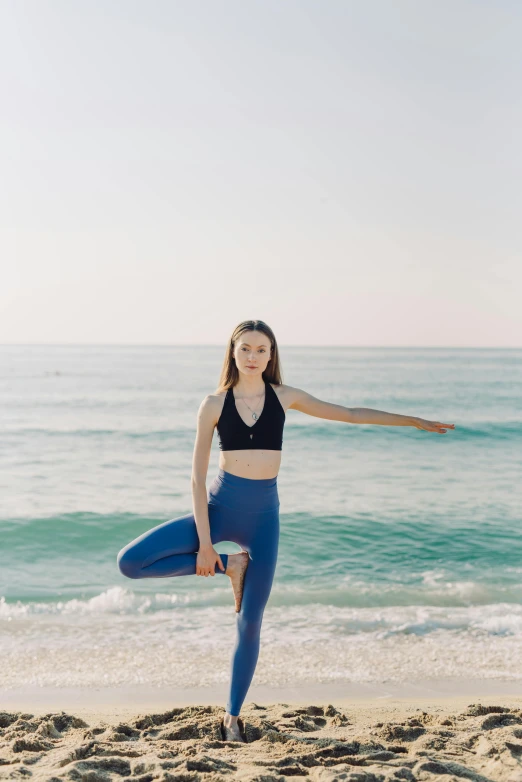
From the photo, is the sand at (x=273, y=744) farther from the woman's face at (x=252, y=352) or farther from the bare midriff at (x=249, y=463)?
the woman's face at (x=252, y=352)

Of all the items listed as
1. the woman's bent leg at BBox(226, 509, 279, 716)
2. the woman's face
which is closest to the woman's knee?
the woman's bent leg at BBox(226, 509, 279, 716)

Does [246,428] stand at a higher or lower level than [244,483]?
higher

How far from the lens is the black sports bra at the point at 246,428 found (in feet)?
13.3

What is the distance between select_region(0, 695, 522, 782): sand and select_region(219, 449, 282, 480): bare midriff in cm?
144

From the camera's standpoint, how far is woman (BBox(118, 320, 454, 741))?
4027mm

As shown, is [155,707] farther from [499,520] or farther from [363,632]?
[499,520]

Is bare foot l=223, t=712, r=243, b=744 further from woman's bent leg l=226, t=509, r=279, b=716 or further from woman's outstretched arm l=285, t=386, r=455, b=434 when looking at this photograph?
woman's outstretched arm l=285, t=386, r=455, b=434

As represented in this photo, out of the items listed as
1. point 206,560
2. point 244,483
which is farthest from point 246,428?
point 206,560

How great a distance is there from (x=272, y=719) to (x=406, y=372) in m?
48.6

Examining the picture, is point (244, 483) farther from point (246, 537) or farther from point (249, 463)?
point (246, 537)

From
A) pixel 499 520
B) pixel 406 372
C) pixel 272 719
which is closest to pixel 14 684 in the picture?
pixel 272 719

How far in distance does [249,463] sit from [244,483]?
0.12 m

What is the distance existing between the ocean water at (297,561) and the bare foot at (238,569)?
1.90 m

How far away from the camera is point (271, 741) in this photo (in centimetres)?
399
